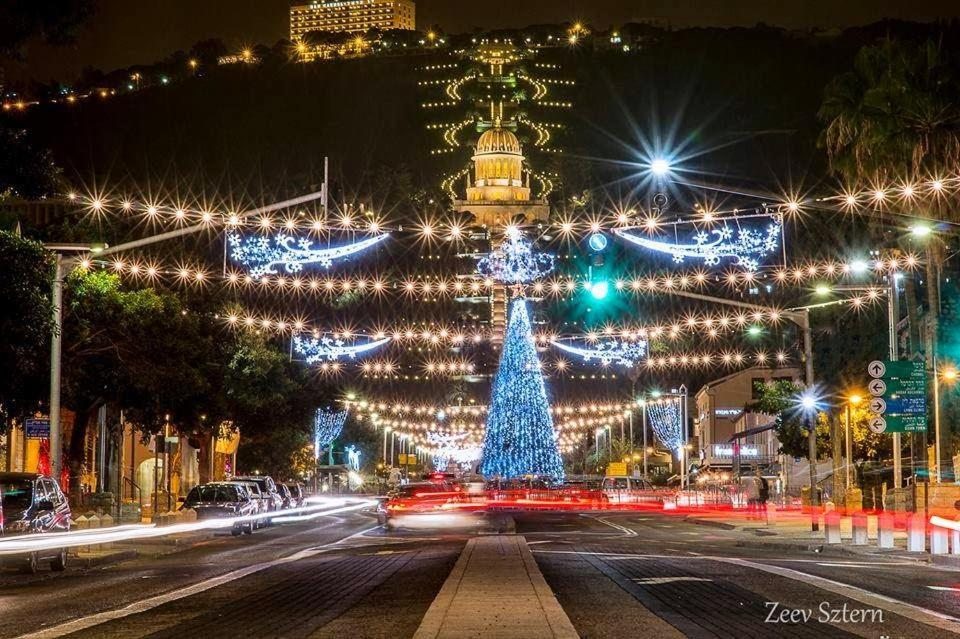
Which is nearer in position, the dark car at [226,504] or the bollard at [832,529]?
the bollard at [832,529]

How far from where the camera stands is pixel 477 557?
79.6 feet

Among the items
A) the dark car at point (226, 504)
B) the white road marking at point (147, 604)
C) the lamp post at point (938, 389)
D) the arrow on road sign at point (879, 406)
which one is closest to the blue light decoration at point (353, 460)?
the dark car at point (226, 504)

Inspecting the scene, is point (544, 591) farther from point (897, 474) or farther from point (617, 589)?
point (897, 474)

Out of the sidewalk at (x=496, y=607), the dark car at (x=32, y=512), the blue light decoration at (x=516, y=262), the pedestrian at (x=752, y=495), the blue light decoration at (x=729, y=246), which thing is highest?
the blue light decoration at (x=516, y=262)

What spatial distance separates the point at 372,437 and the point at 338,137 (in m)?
48.5

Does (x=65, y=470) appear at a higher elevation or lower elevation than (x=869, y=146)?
lower

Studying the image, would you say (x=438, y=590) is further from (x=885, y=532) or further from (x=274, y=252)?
(x=274, y=252)

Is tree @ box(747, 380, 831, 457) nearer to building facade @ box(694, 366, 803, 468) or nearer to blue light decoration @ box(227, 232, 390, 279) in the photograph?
blue light decoration @ box(227, 232, 390, 279)

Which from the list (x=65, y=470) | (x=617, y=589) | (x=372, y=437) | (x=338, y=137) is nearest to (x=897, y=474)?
(x=617, y=589)

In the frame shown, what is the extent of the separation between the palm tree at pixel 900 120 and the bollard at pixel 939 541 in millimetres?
15441

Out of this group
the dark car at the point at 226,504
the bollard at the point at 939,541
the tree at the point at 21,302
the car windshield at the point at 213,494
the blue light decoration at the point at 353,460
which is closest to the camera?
the tree at the point at 21,302

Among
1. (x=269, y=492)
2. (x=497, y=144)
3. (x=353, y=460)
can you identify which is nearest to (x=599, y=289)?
(x=269, y=492)

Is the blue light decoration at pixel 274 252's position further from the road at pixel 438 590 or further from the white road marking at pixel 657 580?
the white road marking at pixel 657 580

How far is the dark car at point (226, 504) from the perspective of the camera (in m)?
42.3
